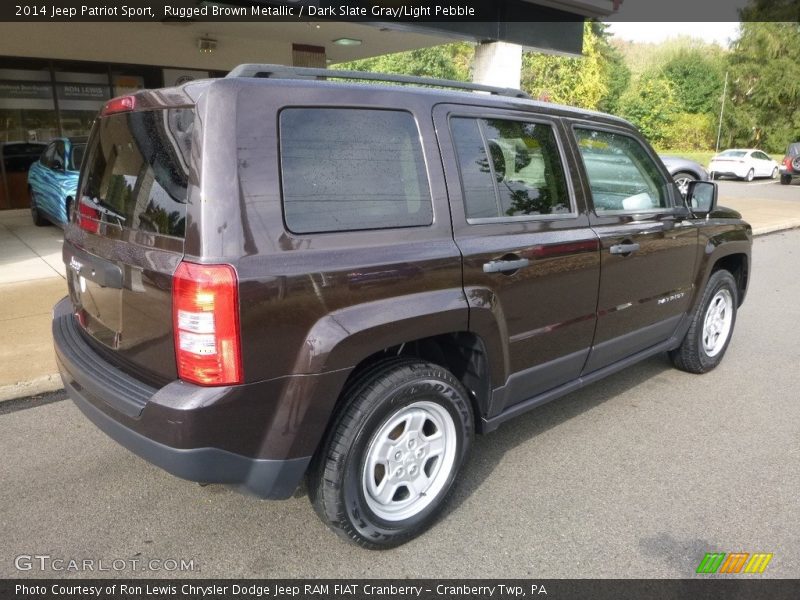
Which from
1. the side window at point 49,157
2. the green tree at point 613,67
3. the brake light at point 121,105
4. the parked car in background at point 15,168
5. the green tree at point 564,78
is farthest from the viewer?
the green tree at point 613,67

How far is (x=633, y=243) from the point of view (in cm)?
349

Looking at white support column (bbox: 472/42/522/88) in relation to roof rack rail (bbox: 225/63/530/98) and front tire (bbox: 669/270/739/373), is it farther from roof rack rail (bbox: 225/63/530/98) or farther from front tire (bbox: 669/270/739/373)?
roof rack rail (bbox: 225/63/530/98)

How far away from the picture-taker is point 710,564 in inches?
101

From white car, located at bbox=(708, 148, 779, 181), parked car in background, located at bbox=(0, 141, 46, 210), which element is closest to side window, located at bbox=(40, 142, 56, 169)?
A: parked car in background, located at bbox=(0, 141, 46, 210)

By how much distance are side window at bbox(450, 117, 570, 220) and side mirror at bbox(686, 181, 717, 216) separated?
1.40 meters

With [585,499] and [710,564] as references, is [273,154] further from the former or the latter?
[710,564]

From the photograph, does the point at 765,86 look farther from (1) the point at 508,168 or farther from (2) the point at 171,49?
(1) the point at 508,168

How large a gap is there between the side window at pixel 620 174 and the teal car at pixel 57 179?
297 inches

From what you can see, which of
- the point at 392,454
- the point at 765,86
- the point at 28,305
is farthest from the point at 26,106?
the point at 765,86

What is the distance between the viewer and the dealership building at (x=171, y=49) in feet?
34.0

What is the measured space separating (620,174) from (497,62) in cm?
774

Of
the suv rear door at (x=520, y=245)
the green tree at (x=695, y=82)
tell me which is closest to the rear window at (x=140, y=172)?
the suv rear door at (x=520, y=245)

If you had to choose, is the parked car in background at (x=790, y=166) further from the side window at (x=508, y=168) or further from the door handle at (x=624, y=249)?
the side window at (x=508, y=168)

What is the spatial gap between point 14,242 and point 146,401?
843 cm
